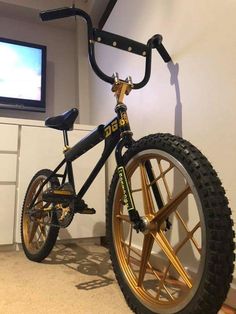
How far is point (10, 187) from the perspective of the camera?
189cm

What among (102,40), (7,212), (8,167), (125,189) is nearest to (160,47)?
(102,40)

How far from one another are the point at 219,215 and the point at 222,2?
2.69 ft

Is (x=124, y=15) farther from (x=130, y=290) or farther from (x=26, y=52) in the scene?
(x=130, y=290)

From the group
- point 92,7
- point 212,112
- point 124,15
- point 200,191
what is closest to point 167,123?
point 212,112

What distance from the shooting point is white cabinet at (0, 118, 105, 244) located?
186 cm

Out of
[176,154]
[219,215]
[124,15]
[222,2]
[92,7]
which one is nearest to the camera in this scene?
[219,215]

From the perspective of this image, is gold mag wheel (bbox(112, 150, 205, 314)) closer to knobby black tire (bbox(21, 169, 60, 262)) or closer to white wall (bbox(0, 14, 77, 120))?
knobby black tire (bbox(21, 169, 60, 262))

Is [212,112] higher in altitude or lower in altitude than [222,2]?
lower

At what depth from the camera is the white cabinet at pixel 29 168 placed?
6.11 feet

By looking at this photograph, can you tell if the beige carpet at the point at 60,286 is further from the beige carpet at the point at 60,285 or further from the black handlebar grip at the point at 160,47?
the black handlebar grip at the point at 160,47

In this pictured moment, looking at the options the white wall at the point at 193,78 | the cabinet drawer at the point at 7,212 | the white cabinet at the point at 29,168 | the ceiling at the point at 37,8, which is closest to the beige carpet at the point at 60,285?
the cabinet drawer at the point at 7,212

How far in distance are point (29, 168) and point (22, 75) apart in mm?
1084

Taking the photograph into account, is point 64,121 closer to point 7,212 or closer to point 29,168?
point 29,168

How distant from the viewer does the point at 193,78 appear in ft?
4.09
